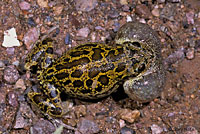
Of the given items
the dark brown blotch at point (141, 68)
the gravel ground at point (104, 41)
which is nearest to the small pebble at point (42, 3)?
the gravel ground at point (104, 41)

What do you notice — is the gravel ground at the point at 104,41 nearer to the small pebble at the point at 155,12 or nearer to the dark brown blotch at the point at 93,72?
the small pebble at the point at 155,12

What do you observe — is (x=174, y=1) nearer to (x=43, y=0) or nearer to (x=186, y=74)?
(x=186, y=74)

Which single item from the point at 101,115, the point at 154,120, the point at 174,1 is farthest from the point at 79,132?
the point at 174,1

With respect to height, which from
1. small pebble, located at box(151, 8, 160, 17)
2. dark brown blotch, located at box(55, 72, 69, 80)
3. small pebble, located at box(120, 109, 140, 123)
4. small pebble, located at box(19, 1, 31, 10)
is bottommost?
small pebble, located at box(120, 109, 140, 123)

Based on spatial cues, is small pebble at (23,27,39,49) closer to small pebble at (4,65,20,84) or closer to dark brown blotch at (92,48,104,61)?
small pebble at (4,65,20,84)

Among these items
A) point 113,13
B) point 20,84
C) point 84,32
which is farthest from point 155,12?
point 20,84

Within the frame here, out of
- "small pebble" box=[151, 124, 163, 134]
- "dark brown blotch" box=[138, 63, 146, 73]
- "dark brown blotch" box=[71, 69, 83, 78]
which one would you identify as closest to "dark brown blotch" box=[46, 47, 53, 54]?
"dark brown blotch" box=[71, 69, 83, 78]
